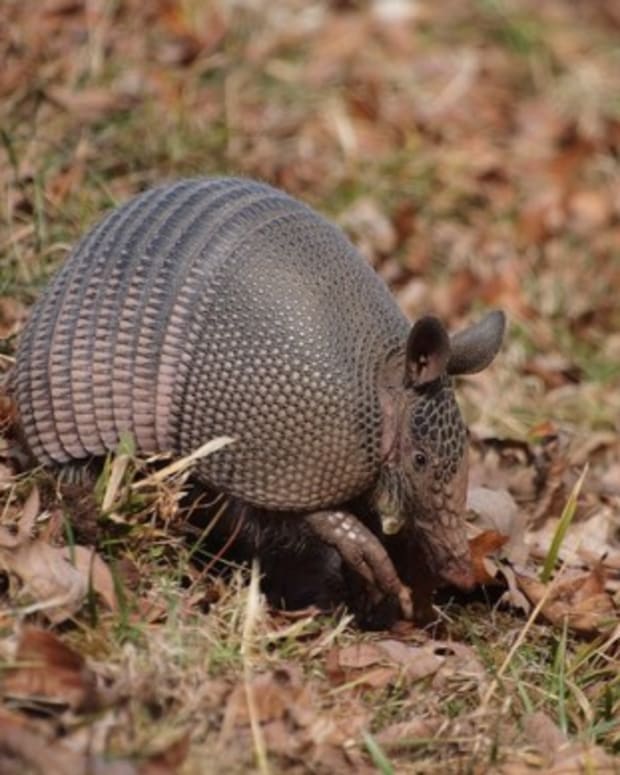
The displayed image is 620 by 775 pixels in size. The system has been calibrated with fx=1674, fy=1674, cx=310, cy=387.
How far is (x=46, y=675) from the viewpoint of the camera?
15.5 feet

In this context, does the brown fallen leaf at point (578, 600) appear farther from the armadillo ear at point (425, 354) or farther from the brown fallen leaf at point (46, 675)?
the brown fallen leaf at point (46, 675)

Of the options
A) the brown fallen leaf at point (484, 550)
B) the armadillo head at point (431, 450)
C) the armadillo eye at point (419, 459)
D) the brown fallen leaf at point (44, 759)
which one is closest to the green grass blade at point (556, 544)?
the brown fallen leaf at point (484, 550)

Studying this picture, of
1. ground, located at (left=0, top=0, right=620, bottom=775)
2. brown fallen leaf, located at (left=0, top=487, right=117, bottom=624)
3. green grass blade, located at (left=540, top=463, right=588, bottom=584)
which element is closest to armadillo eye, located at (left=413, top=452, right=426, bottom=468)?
ground, located at (left=0, top=0, right=620, bottom=775)

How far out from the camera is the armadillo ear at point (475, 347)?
5.89 metres

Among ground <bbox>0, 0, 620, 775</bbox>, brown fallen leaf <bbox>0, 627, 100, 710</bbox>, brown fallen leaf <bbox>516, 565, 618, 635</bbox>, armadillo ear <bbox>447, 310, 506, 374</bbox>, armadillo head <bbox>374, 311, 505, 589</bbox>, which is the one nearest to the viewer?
brown fallen leaf <bbox>0, 627, 100, 710</bbox>

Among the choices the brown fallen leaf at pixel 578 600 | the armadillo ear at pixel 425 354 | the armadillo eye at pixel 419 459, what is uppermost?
the armadillo ear at pixel 425 354

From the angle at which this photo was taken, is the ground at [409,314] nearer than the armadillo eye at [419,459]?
Yes

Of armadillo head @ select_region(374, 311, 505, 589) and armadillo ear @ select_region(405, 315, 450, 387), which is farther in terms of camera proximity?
armadillo head @ select_region(374, 311, 505, 589)

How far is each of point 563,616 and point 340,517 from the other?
0.99 metres

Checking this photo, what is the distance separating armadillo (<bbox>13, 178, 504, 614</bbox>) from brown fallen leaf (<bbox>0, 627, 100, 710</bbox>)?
3.83 ft

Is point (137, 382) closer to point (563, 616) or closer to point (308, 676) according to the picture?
point (308, 676)

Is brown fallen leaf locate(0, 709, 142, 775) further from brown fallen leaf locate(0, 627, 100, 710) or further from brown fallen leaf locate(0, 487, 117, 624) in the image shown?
brown fallen leaf locate(0, 487, 117, 624)

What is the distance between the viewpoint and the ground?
4930mm

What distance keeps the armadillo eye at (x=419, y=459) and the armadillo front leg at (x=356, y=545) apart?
1.01 ft
